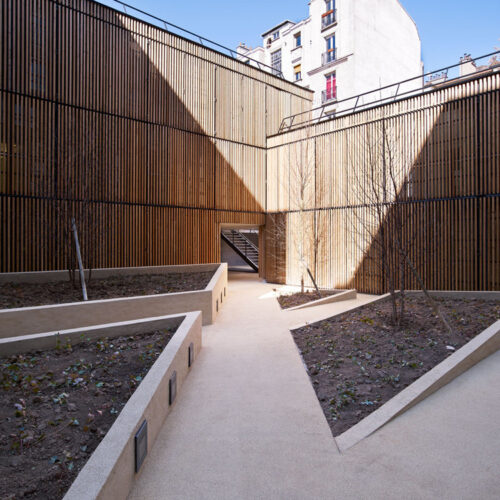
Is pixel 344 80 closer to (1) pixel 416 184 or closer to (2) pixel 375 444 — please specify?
(1) pixel 416 184

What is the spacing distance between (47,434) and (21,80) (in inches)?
399

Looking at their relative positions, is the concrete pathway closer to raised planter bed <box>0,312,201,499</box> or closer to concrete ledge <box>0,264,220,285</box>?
raised planter bed <box>0,312,201,499</box>

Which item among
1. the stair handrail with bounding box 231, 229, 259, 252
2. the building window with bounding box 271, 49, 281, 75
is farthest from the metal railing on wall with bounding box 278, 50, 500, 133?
the building window with bounding box 271, 49, 281, 75

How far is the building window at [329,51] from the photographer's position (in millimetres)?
24062

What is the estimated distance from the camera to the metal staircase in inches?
768

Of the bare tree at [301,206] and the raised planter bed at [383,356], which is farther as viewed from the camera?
the bare tree at [301,206]

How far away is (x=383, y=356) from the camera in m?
5.12

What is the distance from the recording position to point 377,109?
11.5 m

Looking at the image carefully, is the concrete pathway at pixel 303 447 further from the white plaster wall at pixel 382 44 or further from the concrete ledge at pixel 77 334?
the white plaster wall at pixel 382 44

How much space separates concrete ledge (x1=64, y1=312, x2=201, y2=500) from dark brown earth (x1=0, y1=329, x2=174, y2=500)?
0.25m

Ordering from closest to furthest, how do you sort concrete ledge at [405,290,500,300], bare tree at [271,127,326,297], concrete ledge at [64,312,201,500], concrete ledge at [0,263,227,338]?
concrete ledge at [64,312,201,500], concrete ledge at [0,263,227,338], concrete ledge at [405,290,500,300], bare tree at [271,127,326,297]

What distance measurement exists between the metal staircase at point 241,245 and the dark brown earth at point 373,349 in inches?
473

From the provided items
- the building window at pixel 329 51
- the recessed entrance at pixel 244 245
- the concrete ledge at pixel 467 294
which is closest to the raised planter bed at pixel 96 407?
the concrete ledge at pixel 467 294

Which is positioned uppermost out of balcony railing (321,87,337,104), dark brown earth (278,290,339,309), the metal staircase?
balcony railing (321,87,337,104)
